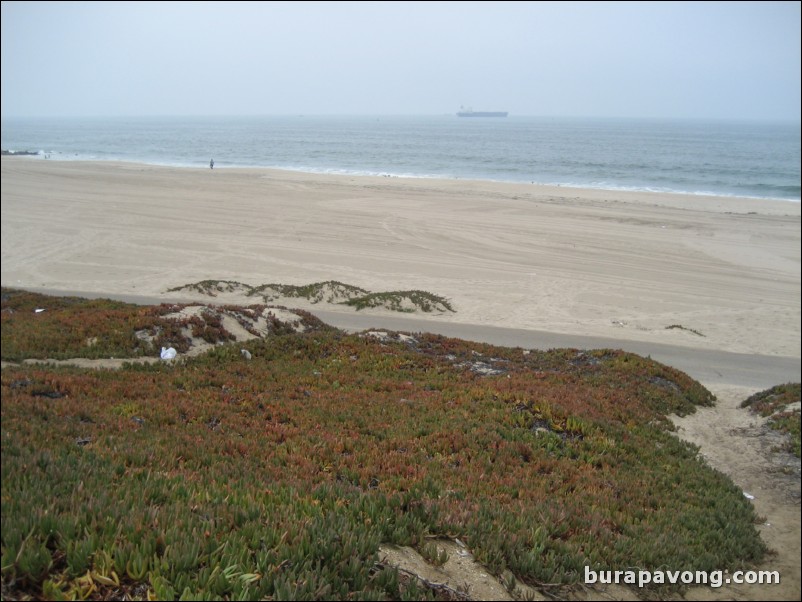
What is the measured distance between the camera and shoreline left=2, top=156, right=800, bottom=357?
17.2 m

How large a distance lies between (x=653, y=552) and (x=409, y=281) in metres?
15.6

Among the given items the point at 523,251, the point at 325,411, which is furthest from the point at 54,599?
the point at 523,251

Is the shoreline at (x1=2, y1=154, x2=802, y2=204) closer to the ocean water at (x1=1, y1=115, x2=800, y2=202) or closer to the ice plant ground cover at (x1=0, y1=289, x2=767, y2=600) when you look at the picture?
the ocean water at (x1=1, y1=115, x2=800, y2=202)

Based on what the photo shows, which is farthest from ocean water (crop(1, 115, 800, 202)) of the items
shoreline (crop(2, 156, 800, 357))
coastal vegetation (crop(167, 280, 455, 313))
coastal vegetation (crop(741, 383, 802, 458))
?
coastal vegetation (crop(741, 383, 802, 458))

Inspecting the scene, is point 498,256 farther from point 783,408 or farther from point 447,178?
point 447,178

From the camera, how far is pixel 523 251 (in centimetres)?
2408

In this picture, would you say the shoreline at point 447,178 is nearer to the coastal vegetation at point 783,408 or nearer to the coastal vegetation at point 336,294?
the coastal vegetation at point 336,294

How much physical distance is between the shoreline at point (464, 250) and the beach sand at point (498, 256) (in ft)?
0.32

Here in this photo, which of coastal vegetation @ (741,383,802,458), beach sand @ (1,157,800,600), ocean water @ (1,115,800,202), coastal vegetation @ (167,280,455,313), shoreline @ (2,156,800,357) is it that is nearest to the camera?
coastal vegetation @ (741,383,802,458)

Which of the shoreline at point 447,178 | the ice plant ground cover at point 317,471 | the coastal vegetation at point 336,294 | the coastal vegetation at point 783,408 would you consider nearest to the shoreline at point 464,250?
the coastal vegetation at point 336,294

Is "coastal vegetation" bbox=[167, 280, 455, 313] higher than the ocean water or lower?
lower

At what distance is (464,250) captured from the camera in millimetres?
23969

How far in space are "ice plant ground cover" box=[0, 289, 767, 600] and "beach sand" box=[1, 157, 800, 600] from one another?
3.11ft

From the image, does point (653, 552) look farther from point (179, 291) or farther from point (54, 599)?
point (179, 291)
